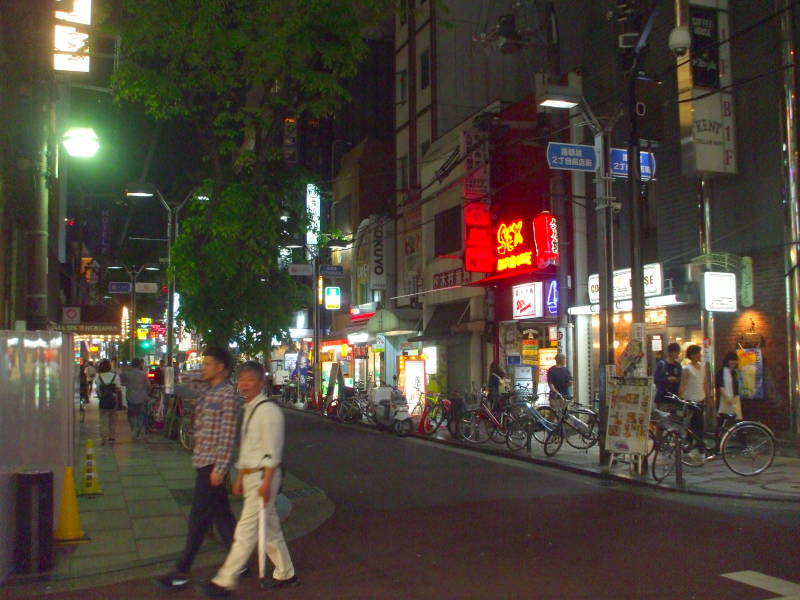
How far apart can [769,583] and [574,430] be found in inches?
396

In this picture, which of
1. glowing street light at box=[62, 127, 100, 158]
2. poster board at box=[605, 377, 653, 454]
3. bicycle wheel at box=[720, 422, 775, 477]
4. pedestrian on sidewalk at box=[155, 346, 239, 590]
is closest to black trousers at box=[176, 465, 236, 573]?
pedestrian on sidewalk at box=[155, 346, 239, 590]

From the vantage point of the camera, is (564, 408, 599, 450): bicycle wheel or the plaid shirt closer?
the plaid shirt

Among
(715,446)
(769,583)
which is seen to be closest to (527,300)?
(715,446)

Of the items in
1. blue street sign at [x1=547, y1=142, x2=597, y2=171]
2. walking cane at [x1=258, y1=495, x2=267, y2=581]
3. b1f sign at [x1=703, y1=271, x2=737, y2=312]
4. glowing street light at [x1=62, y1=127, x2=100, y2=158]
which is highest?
glowing street light at [x1=62, y1=127, x2=100, y2=158]

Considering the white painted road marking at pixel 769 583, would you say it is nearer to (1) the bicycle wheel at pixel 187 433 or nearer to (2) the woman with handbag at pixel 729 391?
(2) the woman with handbag at pixel 729 391

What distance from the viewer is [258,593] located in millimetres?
6625

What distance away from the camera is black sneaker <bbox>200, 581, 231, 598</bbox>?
6.34 metres

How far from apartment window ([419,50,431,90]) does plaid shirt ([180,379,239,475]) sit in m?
26.9

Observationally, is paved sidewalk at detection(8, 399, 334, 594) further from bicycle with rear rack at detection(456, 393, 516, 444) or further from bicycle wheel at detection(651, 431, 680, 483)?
bicycle with rear rack at detection(456, 393, 516, 444)

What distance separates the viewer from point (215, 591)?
20.8 ft

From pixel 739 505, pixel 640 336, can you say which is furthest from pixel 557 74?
pixel 739 505

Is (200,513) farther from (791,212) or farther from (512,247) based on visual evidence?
(512,247)

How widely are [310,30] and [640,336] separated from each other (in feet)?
22.9

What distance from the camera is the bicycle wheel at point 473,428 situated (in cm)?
1833
